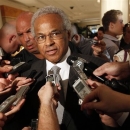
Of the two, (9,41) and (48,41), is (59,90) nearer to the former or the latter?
(48,41)

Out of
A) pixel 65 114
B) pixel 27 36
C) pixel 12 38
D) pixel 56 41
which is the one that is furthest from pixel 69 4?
pixel 65 114

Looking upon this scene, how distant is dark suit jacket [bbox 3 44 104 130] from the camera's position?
45.3 inches

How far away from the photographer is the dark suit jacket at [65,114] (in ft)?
3.78

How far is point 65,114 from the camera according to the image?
117cm

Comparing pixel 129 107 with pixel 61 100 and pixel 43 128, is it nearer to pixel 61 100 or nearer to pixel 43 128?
pixel 43 128

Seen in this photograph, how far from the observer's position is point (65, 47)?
1.32 metres

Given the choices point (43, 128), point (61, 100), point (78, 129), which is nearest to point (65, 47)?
point (61, 100)

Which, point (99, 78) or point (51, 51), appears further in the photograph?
point (51, 51)

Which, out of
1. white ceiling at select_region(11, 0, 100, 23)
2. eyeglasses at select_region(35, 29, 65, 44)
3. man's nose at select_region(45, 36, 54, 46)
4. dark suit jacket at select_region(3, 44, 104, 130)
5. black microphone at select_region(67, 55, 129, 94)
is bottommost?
dark suit jacket at select_region(3, 44, 104, 130)

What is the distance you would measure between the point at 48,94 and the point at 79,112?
1.32 ft

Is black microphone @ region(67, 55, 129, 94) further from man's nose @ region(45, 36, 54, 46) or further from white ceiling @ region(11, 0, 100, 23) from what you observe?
white ceiling @ region(11, 0, 100, 23)

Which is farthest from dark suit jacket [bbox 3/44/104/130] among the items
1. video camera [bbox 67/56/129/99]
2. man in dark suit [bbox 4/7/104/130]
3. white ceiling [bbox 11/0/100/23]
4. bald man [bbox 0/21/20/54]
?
white ceiling [bbox 11/0/100/23]

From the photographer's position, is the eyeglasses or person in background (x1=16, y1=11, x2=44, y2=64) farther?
person in background (x1=16, y1=11, x2=44, y2=64)

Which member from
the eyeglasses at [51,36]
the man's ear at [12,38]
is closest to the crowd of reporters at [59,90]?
the eyeglasses at [51,36]
